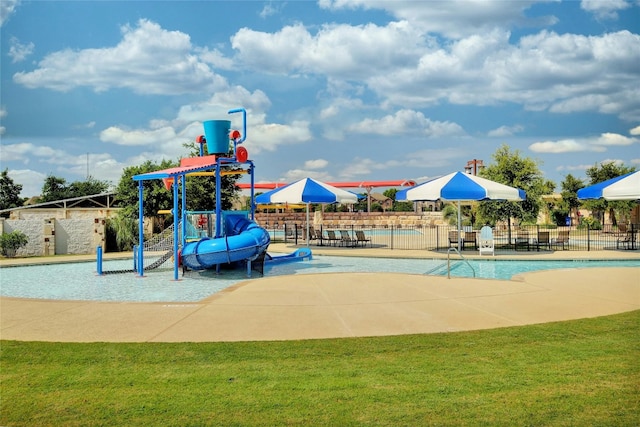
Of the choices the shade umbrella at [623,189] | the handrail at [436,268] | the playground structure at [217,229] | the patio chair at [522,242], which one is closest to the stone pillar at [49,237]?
the playground structure at [217,229]

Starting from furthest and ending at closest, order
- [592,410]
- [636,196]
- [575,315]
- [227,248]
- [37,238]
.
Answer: [37,238] → [636,196] → [227,248] → [575,315] → [592,410]

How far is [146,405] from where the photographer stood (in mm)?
4520

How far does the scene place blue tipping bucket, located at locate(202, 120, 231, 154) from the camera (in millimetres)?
14312

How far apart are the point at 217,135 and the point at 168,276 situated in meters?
3.89

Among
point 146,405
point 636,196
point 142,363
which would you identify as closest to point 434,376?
point 146,405

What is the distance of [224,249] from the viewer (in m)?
13.5

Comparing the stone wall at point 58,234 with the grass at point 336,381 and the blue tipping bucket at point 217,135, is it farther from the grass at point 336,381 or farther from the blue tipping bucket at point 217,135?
the grass at point 336,381

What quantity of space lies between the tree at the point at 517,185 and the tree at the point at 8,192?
138 ft

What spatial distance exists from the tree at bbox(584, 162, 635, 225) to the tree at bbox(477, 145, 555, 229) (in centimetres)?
1751

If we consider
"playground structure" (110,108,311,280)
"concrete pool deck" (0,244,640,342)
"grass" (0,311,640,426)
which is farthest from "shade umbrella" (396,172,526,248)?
"grass" (0,311,640,426)

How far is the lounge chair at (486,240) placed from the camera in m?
19.0

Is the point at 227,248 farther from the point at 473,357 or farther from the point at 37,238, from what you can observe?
the point at 37,238

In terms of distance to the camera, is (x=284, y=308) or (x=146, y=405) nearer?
(x=146, y=405)

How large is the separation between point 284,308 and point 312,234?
15187mm
